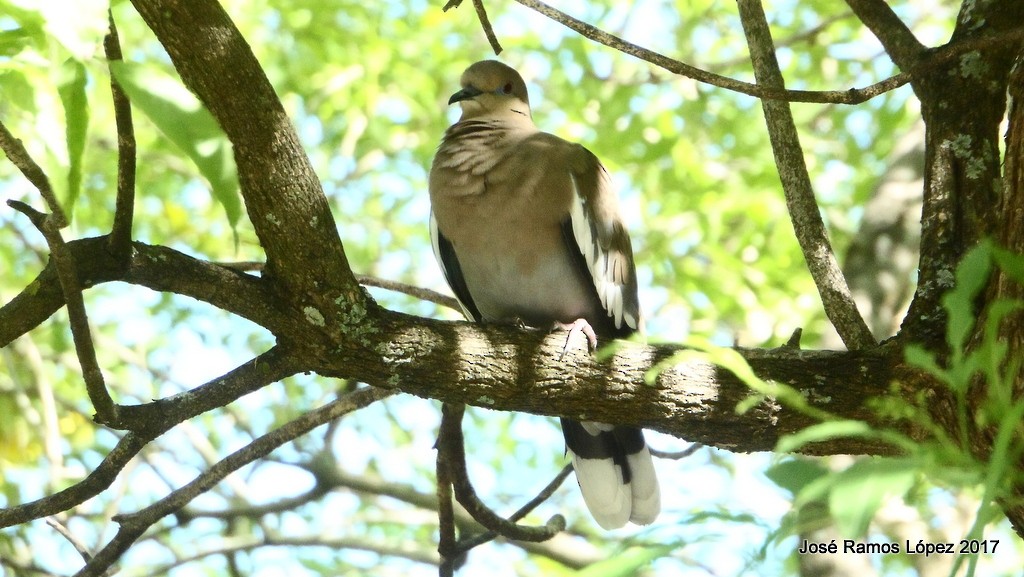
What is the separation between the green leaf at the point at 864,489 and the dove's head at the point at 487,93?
293 centimetres

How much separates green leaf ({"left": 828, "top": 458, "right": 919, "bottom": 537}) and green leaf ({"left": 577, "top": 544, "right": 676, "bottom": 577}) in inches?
4.7

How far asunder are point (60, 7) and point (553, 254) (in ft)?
7.54

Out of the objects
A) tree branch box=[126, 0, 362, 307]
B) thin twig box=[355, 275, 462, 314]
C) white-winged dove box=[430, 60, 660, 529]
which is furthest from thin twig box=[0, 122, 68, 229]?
white-winged dove box=[430, 60, 660, 529]

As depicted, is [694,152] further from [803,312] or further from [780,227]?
[803,312]

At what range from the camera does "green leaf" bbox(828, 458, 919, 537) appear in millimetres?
586

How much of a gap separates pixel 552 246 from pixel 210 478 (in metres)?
1.18

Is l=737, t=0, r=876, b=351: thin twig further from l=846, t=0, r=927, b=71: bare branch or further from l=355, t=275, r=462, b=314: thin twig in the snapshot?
l=355, t=275, r=462, b=314: thin twig

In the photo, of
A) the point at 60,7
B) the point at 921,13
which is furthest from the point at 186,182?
the point at 60,7

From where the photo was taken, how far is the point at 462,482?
2.77 metres

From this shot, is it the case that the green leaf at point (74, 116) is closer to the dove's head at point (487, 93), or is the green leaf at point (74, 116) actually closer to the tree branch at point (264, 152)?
the tree branch at point (264, 152)

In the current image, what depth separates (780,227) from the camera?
484cm


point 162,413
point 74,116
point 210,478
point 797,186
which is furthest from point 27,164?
point 797,186

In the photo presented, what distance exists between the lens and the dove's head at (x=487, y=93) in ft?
11.5

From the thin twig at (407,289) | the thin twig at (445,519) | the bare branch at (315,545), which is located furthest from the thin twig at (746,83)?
the bare branch at (315,545)
